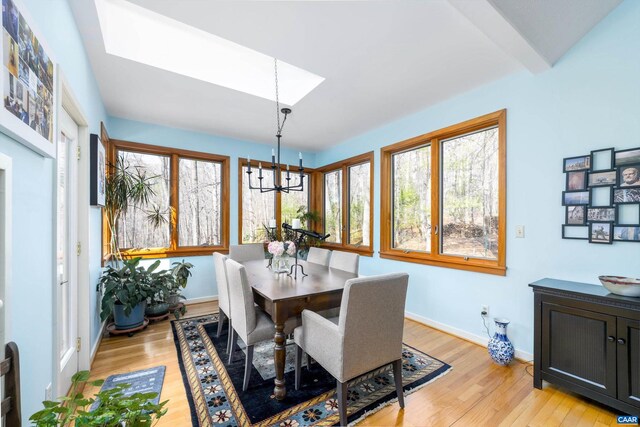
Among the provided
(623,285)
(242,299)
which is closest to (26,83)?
(242,299)

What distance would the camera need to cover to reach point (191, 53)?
248 cm

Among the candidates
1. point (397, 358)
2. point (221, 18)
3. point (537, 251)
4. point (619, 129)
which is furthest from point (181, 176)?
point (619, 129)

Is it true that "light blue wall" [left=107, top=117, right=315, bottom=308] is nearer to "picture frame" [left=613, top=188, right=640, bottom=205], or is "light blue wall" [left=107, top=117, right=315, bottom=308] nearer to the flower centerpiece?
the flower centerpiece

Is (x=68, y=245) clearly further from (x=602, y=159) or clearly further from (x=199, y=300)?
(x=602, y=159)

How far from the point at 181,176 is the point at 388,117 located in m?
3.15

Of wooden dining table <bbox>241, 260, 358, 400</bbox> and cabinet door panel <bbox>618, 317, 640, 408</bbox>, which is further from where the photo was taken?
wooden dining table <bbox>241, 260, 358, 400</bbox>

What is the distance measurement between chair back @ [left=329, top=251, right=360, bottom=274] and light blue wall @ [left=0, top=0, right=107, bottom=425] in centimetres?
216

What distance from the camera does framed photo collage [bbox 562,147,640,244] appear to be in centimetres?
189

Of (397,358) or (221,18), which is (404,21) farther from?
(397,358)

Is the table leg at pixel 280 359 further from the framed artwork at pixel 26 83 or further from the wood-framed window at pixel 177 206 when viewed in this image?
the wood-framed window at pixel 177 206

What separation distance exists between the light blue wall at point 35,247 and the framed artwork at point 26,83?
0.06 metres

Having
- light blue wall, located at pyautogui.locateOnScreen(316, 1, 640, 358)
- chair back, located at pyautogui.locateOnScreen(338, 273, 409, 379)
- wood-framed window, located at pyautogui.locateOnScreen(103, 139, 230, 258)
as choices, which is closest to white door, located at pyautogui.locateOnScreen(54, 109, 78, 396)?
wood-framed window, located at pyautogui.locateOnScreen(103, 139, 230, 258)

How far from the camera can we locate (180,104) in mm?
3119

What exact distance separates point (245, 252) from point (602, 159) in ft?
11.9
